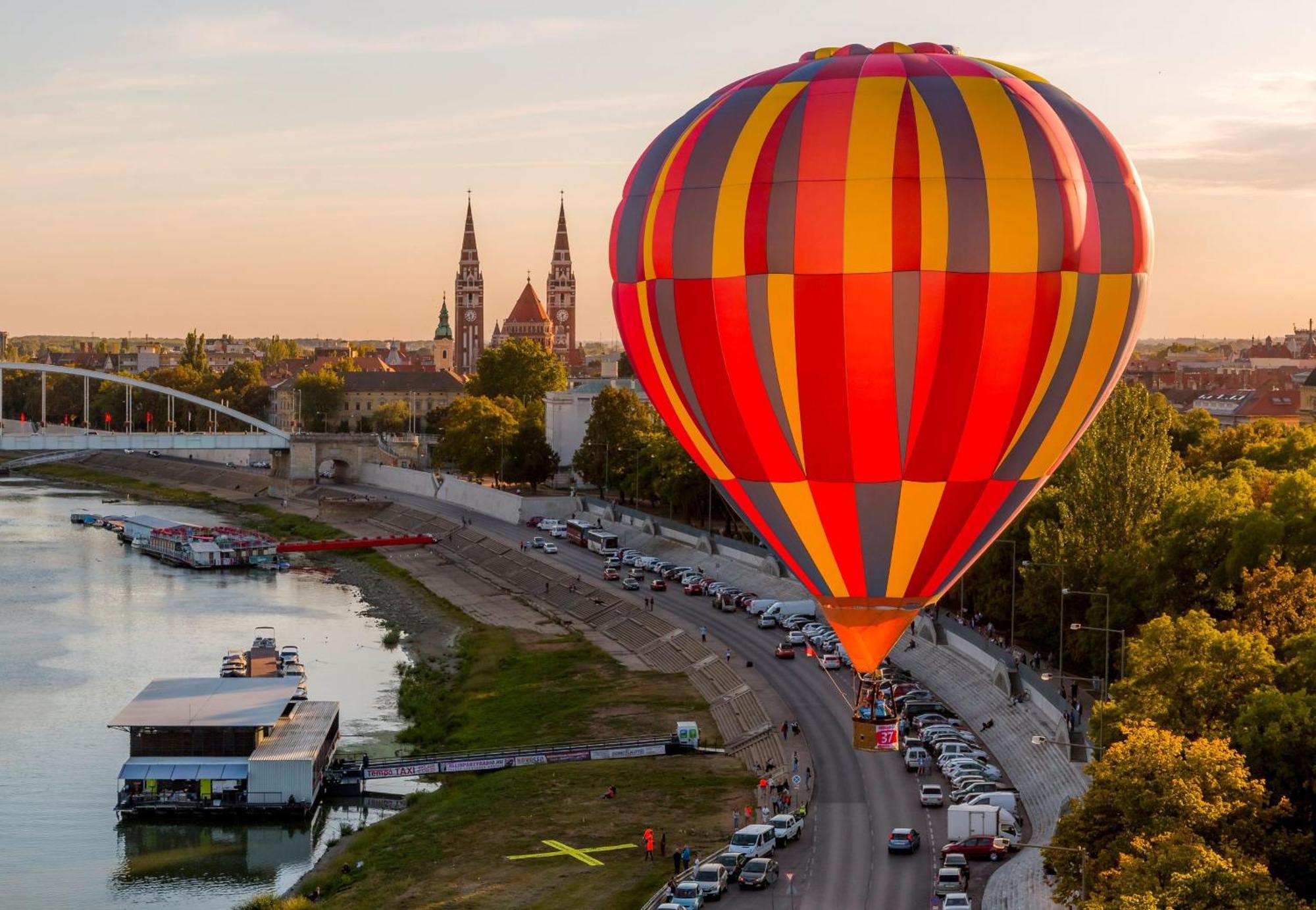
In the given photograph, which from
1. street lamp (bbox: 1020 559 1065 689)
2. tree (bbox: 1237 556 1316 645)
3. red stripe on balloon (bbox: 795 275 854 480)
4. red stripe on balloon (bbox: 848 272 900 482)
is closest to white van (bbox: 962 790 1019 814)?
street lamp (bbox: 1020 559 1065 689)

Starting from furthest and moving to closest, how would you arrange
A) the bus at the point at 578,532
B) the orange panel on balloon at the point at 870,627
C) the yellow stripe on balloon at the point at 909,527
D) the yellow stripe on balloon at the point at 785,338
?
1. the bus at the point at 578,532
2. the orange panel on balloon at the point at 870,627
3. the yellow stripe on balloon at the point at 909,527
4. the yellow stripe on balloon at the point at 785,338

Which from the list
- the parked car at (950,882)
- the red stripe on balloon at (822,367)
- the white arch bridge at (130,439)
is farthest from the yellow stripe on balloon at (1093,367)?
the white arch bridge at (130,439)

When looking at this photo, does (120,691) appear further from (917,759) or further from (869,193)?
(869,193)

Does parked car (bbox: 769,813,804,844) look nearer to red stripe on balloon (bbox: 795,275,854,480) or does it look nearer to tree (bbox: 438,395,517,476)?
red stripe on balloon (bbox: 795,275,854,480)

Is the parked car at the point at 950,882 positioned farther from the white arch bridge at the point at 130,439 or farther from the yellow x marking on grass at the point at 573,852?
the white arch bridge at the point at 130,439

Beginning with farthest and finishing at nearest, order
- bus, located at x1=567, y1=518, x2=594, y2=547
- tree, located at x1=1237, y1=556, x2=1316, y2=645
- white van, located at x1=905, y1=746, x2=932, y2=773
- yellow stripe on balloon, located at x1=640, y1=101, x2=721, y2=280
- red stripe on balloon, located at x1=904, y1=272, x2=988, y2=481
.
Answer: bus, located at x1=567, y1=518, x2=594, y2=547 < white van, located at x1=905, y1=746, x2=932, y2=773 < tree, located at x1=1237, y1=556, x2=1316, y2=645 < yellow stripe on balloon, located at x1=640, y1=101, x2=721, y2=280 < red stripe on balloon, located at x1=904, y1=272, x2=988, y2=481

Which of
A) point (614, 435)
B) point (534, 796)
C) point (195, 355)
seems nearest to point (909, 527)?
point (534, 796)

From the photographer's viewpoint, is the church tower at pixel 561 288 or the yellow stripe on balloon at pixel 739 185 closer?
the yellow stripe on balloon at pixel 739 185

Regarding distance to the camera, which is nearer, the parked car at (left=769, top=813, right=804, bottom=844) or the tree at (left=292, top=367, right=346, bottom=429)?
the parked car at (left=769, top=813, right=804, bottom=844)
